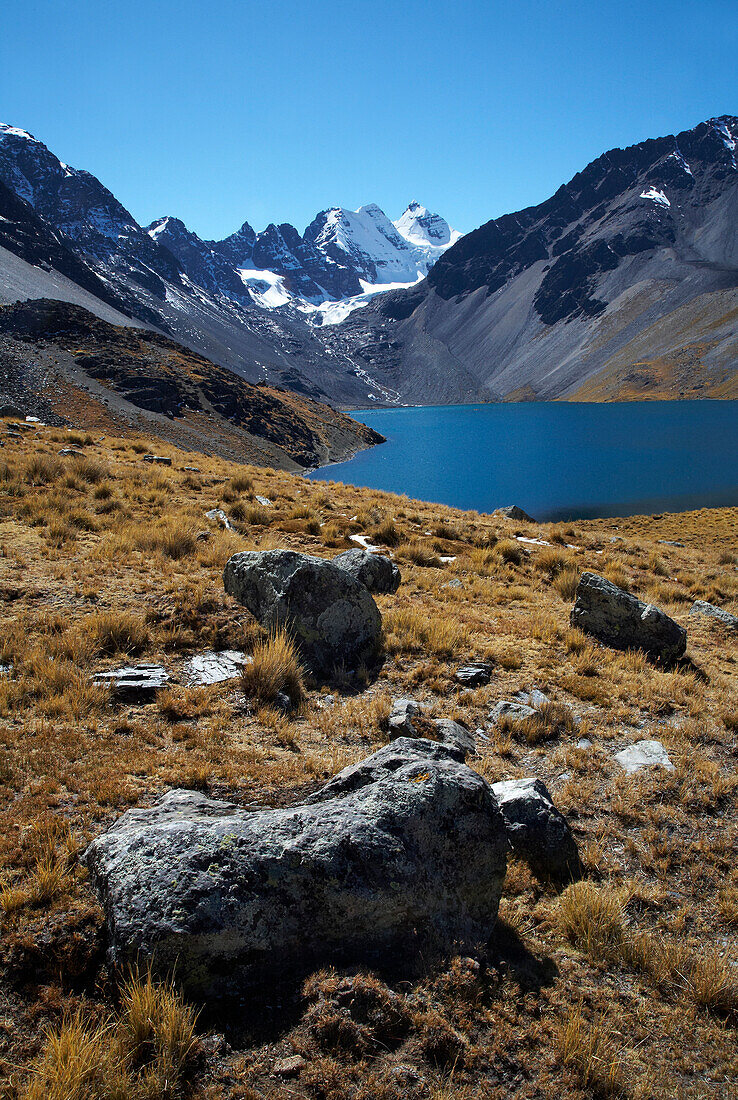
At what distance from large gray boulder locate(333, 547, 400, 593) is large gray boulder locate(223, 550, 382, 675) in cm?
229

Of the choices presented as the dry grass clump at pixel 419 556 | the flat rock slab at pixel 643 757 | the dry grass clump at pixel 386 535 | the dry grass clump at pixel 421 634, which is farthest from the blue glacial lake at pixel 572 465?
the flat rock slab at pixel 643 757

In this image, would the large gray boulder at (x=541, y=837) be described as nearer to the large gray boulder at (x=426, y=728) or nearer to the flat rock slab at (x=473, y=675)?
the large gray boulder at (x=426, y=728)

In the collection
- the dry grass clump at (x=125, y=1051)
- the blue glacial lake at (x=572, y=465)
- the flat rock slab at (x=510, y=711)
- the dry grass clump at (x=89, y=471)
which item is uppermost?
the blue glacial lake at (x=572, y=465)

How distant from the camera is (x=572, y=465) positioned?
6831cm

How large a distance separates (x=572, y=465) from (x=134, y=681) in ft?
227

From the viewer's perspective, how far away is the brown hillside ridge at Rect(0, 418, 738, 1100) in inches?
110

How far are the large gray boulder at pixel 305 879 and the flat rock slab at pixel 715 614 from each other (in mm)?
9792

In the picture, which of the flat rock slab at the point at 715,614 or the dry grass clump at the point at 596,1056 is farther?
the flat rock slab at the point at 715,614

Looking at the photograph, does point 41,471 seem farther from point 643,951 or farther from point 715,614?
point 715,614

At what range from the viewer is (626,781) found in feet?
19.0

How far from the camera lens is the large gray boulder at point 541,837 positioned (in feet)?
15.2

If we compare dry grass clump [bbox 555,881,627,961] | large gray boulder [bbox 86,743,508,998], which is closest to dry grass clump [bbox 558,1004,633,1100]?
dry grass clump [bbox 555,881,627,961]

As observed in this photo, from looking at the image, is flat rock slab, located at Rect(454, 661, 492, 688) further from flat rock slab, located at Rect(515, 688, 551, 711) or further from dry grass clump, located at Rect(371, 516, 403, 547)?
dry grass clump, located at Rect(371, 516, 403, 547)

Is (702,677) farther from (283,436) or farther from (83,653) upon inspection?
(283,436)
